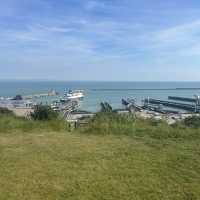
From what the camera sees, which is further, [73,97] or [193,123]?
[73,97]

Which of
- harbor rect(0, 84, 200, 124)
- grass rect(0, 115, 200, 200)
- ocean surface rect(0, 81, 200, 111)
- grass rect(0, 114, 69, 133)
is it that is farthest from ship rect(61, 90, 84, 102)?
grass rect(0, 115, 200, 200)

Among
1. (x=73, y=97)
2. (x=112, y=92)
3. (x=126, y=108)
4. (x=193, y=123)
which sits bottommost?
(x=112, y=92)

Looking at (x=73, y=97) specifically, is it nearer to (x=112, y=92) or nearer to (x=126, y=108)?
(x=126, y=108)

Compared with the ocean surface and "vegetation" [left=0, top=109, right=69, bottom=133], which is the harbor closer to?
"vegetation" [left=0, top=109, right=69, bottom=133]

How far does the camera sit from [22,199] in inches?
112

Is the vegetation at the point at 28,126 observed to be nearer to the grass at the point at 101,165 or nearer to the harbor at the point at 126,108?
the grass at the point at 101,165

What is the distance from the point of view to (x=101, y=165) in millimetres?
3900

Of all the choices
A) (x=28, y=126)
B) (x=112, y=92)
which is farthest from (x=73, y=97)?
(x=28, y=126)

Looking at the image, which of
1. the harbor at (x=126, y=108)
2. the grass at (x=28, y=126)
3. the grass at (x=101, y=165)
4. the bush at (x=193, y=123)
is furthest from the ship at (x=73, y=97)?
the grass at (x=101, y=165)

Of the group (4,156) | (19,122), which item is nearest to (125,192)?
(4,156)

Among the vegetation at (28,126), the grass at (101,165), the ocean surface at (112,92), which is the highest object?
the vegetation at (28,126)

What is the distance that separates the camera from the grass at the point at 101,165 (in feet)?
9.98

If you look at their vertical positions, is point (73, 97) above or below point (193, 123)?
below

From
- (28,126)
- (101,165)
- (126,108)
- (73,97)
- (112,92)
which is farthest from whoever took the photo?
(112,92)
